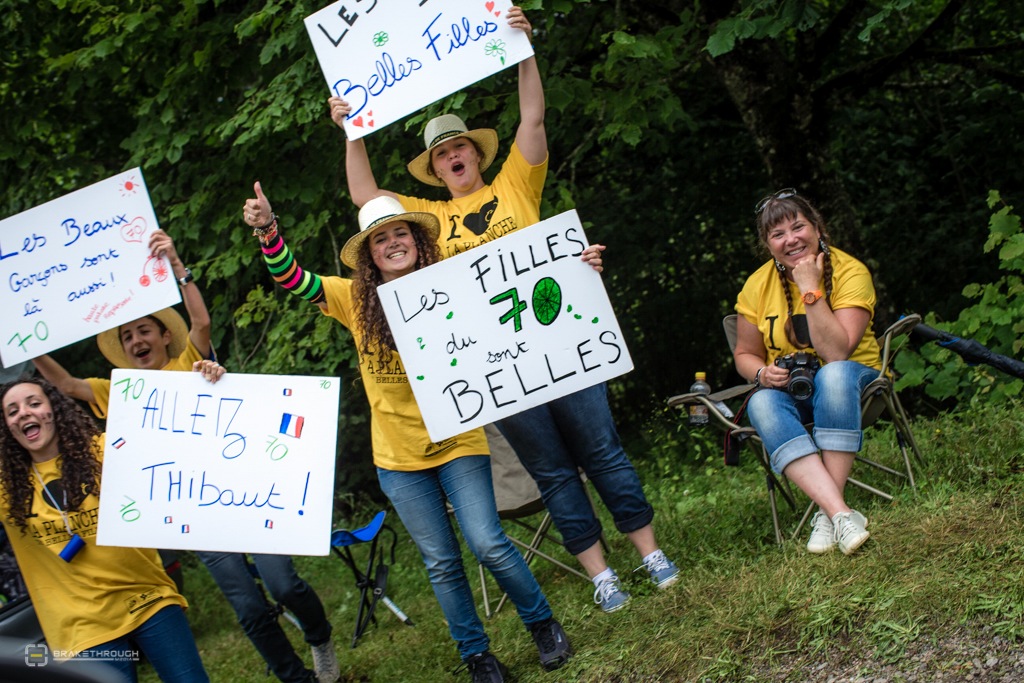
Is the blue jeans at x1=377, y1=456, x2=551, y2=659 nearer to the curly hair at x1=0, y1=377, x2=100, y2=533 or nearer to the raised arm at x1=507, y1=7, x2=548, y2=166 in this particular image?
the curly hair at x1=0, y1=377, x2=100, y2=533

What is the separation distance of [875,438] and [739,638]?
9.59 feet

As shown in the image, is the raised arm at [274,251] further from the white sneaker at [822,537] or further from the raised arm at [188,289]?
the white sneaker at [822,537]

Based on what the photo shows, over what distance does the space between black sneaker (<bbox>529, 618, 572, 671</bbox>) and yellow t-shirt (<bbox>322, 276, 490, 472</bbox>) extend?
68cm

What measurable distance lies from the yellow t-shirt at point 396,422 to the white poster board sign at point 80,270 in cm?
80

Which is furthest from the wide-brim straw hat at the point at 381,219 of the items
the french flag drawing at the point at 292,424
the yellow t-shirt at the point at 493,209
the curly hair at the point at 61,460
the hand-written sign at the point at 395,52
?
the curly hair at the point at 61,460

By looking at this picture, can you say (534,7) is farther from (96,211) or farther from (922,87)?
(922,87)

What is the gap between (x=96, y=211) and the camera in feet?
14.4

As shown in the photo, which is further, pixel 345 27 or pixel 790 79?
pixel 790 79

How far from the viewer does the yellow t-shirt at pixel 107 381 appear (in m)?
4.47

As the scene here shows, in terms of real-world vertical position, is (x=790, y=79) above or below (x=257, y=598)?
above

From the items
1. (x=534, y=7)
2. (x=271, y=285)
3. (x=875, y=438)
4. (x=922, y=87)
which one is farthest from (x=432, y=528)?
(x=922, y=87)

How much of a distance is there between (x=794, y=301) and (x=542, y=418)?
3.84ft

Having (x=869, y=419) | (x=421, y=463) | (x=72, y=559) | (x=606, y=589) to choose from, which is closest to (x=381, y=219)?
(x=421, y=463)

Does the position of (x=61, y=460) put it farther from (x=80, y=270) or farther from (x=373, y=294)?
(x=373, y=294)
